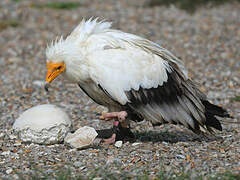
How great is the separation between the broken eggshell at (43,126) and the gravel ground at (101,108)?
0.11 m

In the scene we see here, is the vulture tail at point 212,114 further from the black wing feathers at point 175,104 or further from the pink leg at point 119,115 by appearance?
the pink leg at point 119,115

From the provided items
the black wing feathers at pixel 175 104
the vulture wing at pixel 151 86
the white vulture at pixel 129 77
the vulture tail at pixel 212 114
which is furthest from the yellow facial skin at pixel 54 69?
the vulture tail at pixel 212 114

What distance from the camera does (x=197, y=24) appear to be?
12.8 metres

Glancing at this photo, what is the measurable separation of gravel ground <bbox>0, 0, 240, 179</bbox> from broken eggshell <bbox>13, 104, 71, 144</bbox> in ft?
0.35

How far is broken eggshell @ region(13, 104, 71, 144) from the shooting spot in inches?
Answer: 244

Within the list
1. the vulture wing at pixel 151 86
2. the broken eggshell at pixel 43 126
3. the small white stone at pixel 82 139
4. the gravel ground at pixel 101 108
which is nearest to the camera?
the gravel ground at pixel 101 108

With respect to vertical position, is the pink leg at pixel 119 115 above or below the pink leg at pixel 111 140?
above

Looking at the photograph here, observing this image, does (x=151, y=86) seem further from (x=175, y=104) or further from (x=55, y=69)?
(x=55, y=69)

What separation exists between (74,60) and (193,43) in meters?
5.97

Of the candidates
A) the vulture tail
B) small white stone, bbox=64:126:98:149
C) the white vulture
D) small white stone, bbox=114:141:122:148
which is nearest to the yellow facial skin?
the white vulture

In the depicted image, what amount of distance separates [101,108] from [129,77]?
7.63 ft

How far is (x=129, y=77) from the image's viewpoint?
19.6 feet

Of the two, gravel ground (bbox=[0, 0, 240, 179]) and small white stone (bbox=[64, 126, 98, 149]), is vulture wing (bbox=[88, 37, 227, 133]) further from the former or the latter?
small white stone (bbox=[64, 126, 98, 149])

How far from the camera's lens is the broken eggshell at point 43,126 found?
619 cm
